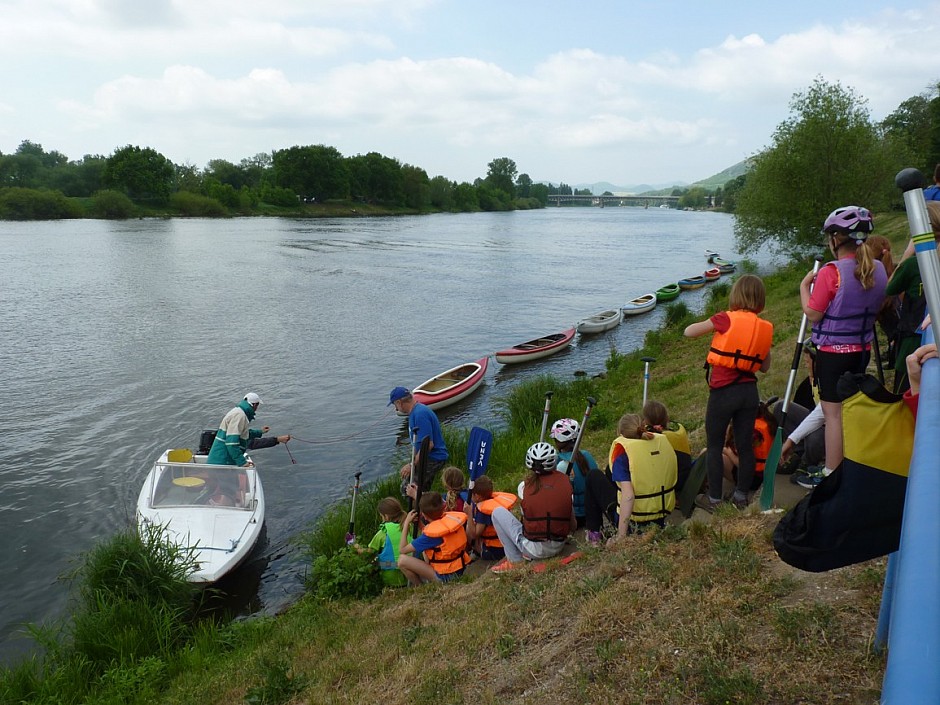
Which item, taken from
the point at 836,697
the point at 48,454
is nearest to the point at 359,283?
the point at 48,454

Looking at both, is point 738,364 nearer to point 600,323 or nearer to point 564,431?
point 564,431

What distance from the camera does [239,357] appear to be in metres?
24.9

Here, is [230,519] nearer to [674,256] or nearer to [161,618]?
[161,618]

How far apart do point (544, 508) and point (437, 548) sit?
171cm

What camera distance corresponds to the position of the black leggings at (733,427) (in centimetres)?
642

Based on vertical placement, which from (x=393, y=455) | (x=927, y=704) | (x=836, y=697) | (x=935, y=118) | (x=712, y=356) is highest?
(x=935, y=118)

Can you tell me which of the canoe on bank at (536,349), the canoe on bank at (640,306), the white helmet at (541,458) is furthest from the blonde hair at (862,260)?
the canoe on bank at (640,306)

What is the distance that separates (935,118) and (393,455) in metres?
61.1

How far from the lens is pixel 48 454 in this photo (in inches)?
619

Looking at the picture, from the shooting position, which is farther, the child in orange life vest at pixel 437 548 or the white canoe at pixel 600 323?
the white canoe at pixel 600 323

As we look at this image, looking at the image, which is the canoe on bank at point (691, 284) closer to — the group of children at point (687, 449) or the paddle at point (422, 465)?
the paddle at point (422, 465)

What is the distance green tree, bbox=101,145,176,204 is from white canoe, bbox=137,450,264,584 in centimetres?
11211

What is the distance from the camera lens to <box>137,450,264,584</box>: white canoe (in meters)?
10.3

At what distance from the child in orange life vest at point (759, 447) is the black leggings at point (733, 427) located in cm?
43
